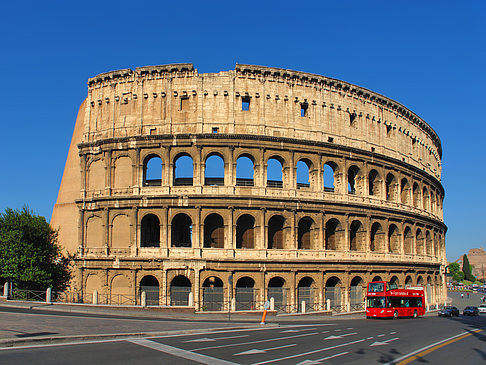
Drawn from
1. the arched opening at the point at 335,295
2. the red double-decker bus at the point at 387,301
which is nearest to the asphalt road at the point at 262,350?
the red double-decker bus at the point at 387,301

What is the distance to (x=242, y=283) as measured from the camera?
3900cm

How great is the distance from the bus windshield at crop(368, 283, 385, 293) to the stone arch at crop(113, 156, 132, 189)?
22882 millimetres

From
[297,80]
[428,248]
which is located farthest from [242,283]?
[428,248]

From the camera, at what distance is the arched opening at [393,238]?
47.1 meters

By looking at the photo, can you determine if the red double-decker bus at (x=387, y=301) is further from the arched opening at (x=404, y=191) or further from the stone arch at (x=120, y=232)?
the stone arch at (x=120, y=232)

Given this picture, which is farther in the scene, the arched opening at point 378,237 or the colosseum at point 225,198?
the arched opening at point 378,237

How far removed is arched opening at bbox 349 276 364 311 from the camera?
41531 mm

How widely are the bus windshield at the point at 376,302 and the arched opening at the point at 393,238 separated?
11.6 meters

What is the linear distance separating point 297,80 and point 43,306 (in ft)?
92.7

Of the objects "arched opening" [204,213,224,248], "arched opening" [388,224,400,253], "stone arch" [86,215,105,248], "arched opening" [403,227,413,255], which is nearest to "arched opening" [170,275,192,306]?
"arched opening" [204,213,224,248]

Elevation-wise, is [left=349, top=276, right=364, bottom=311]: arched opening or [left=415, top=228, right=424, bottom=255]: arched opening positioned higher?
[left=415, top=228, right=424, bottom=255]: arched opening

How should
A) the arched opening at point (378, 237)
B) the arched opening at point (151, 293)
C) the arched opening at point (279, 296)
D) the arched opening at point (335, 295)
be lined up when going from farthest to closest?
1. the arched opening at point (378, 237)
2. the arched opening at point (335, 295)
3. the arched opening at point (279, 296)
4. the arched opening at point (151, 293)

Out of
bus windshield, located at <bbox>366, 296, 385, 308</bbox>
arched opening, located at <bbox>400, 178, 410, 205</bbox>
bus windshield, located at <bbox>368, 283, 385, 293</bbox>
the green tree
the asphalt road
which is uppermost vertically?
arched opening, located at <bbox>400, 178, 410, 205</bbox>

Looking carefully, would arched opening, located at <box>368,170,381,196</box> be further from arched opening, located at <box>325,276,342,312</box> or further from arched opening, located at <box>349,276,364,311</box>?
arched opening, located at <box>325,276,342,312</box>
